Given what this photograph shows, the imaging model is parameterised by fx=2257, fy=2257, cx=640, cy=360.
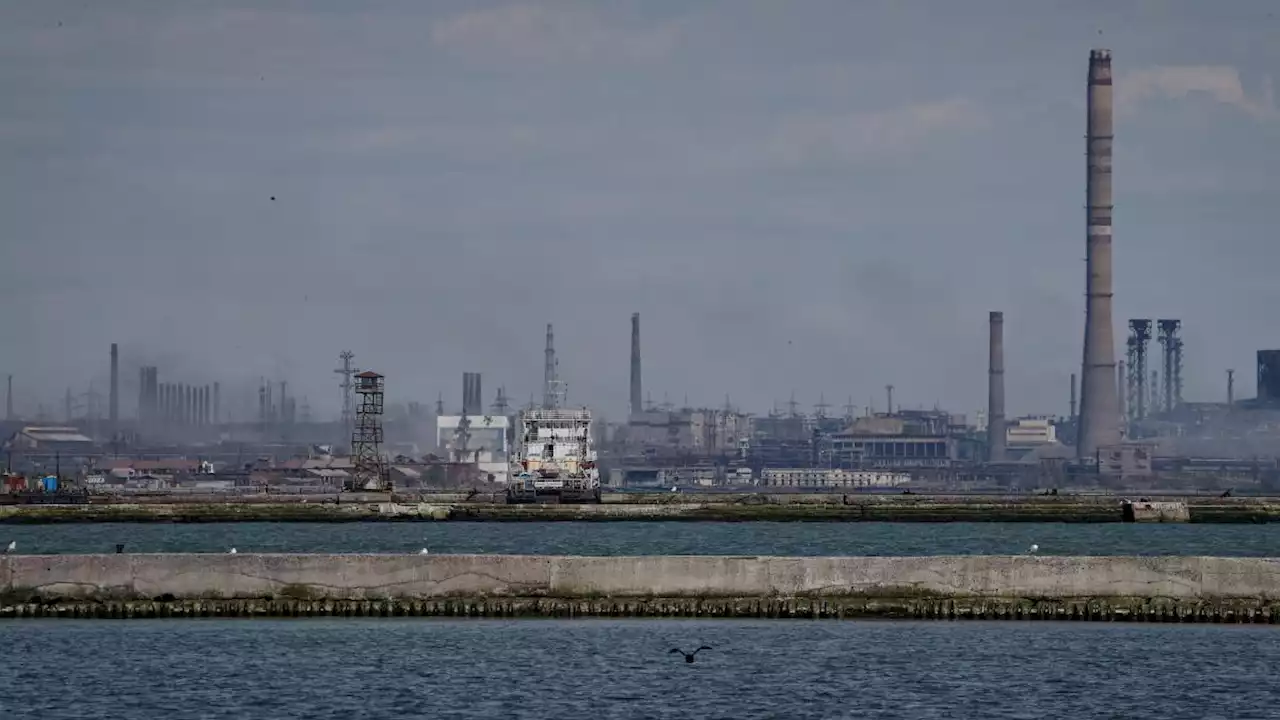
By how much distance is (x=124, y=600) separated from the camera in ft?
150

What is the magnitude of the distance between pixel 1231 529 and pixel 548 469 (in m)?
38.1

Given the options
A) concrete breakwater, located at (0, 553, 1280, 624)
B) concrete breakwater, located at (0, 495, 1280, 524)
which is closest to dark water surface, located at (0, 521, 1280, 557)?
concrete breakwater, located at (0, 495, 1280, 524)

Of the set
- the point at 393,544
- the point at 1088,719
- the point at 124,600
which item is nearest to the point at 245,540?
the point at 393,544

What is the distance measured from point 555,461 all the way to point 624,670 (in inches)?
3507

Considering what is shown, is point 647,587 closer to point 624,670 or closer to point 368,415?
point 624,670

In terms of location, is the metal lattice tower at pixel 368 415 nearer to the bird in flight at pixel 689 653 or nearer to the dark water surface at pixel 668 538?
the dark water surface at pixel 668 538

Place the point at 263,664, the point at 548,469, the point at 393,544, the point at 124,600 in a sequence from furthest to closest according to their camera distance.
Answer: the point at 548,469
the point at 393,544
the point at 124,600
the point at 263,664

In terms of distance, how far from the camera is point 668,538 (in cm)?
9181

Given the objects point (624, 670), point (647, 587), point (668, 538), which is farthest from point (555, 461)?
point (624, 670)

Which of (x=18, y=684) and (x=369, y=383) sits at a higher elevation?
(x=369, y=383)

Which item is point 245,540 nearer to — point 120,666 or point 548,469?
point 548,469

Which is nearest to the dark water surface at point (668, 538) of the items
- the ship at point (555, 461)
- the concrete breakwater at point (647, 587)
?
the ship at point (555, 461)

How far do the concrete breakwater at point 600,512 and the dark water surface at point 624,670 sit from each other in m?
71.0

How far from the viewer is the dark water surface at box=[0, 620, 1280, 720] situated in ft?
112
